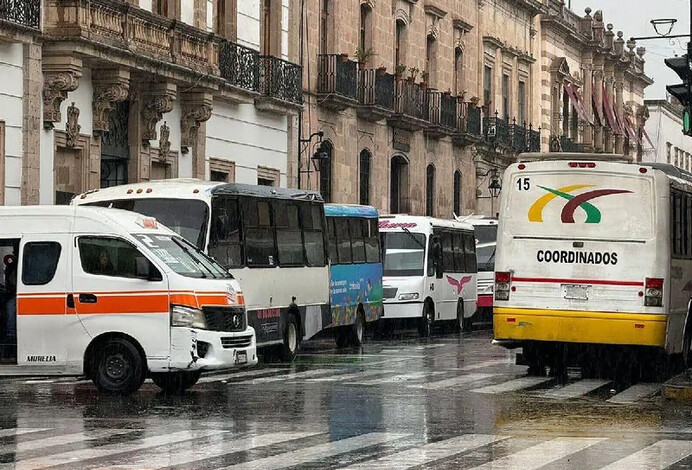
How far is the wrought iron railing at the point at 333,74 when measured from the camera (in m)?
43.0

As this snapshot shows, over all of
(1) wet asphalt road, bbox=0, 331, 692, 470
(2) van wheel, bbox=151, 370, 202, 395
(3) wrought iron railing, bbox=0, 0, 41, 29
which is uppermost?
(3) wrought iron railing, bbox=0, 0, 41, 29

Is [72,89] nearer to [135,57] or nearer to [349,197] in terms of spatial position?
[135,57]

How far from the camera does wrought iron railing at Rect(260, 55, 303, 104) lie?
1532 inches

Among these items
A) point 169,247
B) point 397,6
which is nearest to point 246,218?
point 169,247

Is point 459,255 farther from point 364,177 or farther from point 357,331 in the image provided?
point 357,331

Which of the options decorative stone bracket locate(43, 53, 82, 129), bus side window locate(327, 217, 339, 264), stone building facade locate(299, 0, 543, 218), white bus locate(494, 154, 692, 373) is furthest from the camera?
stone building facade locate(299, 0, 543, 218)

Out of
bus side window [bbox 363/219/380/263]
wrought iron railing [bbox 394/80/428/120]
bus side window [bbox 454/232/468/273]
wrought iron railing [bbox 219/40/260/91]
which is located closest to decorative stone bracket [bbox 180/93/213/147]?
wrought iron railing [bbox 219/40/260/91]

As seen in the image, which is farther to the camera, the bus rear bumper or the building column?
the building column

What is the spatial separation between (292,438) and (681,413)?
4.90m

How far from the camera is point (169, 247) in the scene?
20.3 meters

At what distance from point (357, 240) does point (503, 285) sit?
10.7 m

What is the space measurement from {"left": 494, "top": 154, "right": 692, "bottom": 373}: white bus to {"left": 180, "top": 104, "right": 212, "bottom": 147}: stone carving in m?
13.1

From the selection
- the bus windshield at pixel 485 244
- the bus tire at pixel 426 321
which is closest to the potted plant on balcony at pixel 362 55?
the bus windshield at pixel 485 244

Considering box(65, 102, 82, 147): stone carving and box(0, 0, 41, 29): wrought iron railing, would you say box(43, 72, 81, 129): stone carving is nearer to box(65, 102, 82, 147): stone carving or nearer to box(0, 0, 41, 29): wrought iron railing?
box(65, 102, 82, 147): stone carving
